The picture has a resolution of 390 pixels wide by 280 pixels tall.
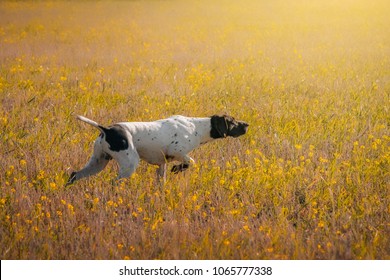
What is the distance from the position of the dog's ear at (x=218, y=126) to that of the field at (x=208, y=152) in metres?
0.38

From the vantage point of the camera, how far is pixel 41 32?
21188mm

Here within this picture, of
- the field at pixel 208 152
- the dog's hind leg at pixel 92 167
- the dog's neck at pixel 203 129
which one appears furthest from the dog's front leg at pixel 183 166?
the dog's hind leg at pixel 92 167

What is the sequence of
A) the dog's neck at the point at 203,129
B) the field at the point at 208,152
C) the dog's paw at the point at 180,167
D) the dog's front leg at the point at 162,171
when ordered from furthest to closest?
the dog's neck at the point at 203,129 → the dog's front leg at the point at 162,171 → the dog's paw at the point at 180,167 → the field at the point at 208,152

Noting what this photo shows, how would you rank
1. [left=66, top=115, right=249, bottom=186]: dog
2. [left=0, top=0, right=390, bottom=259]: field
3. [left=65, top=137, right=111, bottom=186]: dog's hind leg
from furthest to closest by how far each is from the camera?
[left=65, top=137, right=111, bottom=186]: dog's hind leg
[left=66, top=115, right=249, bottom=186]: dog
[left=0, top=0, right=390, bottom=259]: field

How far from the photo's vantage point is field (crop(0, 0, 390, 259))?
4.18 m

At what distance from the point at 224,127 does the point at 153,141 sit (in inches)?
36.1

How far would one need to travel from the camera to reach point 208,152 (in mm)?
6656

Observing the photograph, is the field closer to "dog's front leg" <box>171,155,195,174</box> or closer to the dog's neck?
"dog's front leg" <box>171,155,195,174</box>

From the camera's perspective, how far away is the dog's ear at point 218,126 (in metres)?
5.94

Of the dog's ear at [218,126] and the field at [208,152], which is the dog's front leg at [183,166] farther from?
the dog's ear at [218,126]

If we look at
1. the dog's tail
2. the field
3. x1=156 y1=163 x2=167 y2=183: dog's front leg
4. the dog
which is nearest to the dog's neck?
the dog

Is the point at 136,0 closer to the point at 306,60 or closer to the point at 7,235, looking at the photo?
the point at 306,60

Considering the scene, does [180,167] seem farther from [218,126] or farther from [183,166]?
[218,126]

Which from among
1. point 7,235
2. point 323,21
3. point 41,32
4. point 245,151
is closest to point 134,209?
point 7,235
